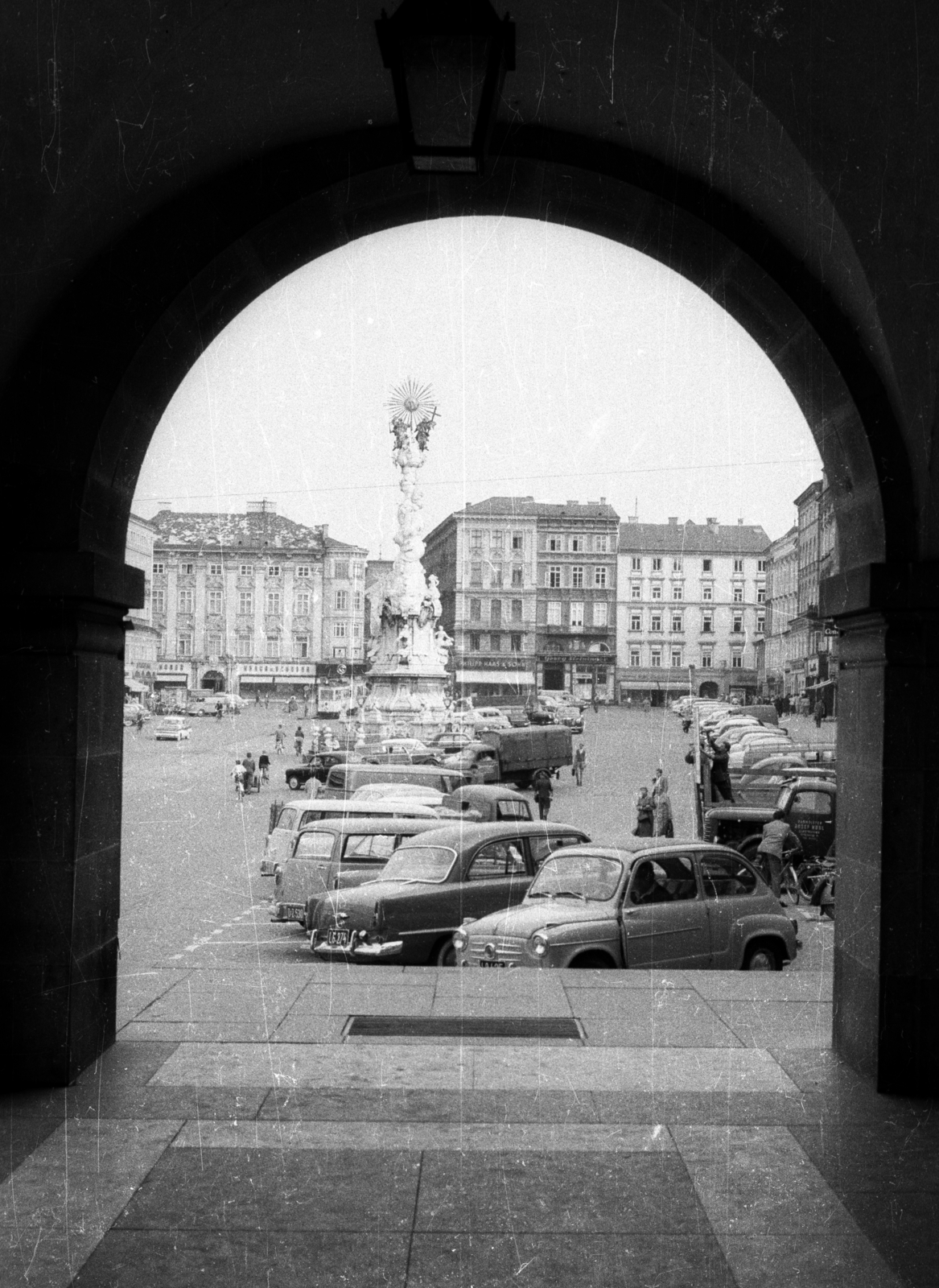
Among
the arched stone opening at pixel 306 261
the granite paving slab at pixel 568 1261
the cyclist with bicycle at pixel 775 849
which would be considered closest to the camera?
→ the granite paving slab at pixel 568 1261

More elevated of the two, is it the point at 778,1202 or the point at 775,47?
the point at 775,47

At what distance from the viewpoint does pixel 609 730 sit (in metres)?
61.1

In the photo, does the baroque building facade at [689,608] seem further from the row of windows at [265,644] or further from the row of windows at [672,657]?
the row of windows at [265,644]

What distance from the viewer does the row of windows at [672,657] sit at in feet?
267

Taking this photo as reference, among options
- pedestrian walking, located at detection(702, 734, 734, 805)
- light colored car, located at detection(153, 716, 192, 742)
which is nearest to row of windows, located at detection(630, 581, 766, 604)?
light colored car, located at detection(153, 716, 192, 742)

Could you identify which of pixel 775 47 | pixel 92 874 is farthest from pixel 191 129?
pixel 92 874

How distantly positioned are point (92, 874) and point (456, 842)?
22.6 feet

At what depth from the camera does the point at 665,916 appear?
11.1m

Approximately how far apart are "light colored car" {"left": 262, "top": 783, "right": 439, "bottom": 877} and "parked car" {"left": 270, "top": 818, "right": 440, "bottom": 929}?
149 cm

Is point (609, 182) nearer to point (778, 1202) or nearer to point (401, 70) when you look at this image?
point (401, 70)

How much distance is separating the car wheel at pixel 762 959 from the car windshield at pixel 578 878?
1472mm

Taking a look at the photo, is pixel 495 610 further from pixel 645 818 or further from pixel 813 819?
pixel 813 819

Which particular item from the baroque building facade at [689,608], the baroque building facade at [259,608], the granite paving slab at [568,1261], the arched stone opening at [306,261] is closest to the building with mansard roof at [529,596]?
the baroque building facade at [689,608]

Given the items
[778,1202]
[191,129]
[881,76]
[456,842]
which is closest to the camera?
[778,1202]
